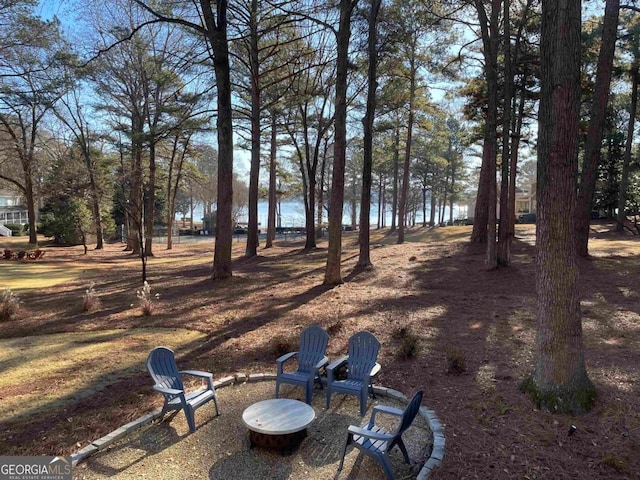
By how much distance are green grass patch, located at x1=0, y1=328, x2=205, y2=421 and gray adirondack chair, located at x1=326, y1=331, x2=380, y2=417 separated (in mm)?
2980

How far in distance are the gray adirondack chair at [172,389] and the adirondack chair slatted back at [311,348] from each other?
3.97ft

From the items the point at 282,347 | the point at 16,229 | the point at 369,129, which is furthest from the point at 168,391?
the point at 16,229

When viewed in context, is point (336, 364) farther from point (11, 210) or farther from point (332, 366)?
point (11, 210)

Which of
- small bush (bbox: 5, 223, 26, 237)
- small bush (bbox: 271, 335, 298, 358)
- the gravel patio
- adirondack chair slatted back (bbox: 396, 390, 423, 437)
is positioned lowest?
the gravel patio

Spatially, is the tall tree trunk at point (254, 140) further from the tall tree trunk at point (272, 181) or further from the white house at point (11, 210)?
the white house at point (11, 210)

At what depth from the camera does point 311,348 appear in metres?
5.25

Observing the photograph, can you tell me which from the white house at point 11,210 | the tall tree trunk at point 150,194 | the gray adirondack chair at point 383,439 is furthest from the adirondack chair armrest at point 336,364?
the white house at point 11,210

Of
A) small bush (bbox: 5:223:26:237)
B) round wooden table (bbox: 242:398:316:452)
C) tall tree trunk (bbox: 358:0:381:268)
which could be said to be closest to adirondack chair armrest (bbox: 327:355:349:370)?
round wooden table (bbox: 242:398:316:452)

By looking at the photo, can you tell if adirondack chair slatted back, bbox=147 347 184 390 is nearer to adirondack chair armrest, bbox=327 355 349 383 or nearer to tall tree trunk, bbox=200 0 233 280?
adirondack chair armrest, bbox=327 355 349 383

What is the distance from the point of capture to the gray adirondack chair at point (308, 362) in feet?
15.5

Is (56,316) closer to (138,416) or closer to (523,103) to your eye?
(138,416)

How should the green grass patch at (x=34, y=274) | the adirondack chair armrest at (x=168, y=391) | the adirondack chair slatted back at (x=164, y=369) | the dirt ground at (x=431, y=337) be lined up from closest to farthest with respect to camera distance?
the dirt ground at (x=431, y=337), the adirondack chair armrest at (x=168, y=391), the adirondack chair slatted back at (x=164, y=369), the green grass patch at (x=34, y=274)

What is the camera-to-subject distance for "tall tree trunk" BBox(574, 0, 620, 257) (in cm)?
1149

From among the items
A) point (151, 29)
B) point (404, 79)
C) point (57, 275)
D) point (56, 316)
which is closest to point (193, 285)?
point (56, 316)
